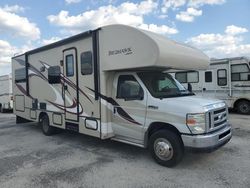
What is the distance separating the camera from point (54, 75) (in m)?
8.47

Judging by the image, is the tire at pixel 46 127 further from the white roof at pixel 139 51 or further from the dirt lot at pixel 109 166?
the white roof at pixel 139 51

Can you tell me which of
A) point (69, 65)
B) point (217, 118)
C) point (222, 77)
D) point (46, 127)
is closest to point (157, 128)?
point (217, 118)

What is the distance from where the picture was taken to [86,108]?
7129 mm

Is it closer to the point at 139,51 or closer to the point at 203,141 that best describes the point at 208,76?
the point at 139,51

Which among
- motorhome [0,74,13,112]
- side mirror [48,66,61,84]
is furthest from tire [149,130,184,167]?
motorhome [0,74,13,112]

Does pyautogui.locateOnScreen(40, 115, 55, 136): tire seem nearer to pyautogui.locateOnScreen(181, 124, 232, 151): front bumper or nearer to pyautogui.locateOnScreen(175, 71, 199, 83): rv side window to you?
pyautogui.locateOnScreen(181, 124, 232, 151): front bumper

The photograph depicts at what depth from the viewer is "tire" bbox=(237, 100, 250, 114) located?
12.8m

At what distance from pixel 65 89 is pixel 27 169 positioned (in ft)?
9.63

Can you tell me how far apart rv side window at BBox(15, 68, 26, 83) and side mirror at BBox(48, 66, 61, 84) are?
7.37 ft

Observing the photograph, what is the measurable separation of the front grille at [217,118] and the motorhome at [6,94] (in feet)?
49.0

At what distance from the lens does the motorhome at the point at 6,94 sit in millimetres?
17344

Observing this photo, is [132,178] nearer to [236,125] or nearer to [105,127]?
[105,127]

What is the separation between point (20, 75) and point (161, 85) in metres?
6.95

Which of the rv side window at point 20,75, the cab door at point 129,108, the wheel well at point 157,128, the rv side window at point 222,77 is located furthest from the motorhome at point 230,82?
the wheel well at point 157,128
